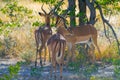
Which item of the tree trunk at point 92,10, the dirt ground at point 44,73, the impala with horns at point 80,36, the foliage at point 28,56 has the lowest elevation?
the dirt ground at point 44,73

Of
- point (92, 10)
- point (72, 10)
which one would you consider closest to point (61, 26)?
point (72, 10)

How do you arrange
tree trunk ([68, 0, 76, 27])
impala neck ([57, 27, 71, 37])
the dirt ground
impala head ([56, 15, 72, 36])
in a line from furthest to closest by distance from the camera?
tree trunk ([68, 0, 76, 27]) < impala neck ([57, 27, 71, 37]) < impala head ([56, 15, 72, 36]) < the dirt ground

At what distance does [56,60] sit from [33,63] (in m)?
2.82

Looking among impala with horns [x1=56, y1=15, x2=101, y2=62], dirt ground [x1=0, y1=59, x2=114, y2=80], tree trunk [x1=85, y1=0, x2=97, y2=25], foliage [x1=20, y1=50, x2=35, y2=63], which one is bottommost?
dirt ground [x1=0, y1=59, x2=114, y2=80]

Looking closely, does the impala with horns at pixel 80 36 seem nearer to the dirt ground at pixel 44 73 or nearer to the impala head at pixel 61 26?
the impala head at pixel 61 26

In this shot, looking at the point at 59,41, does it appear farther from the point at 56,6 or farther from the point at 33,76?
the point at 56,6

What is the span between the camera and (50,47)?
393 inches

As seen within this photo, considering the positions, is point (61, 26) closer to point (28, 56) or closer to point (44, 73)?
point (44, 73)

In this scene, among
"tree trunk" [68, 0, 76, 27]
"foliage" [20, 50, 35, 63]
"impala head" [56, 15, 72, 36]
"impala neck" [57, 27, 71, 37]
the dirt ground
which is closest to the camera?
the dirt ground

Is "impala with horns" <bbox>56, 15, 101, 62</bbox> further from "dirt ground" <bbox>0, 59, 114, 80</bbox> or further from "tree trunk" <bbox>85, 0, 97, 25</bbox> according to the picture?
"dirt ground" <bbox>0, 59, 114, 80</bbox>

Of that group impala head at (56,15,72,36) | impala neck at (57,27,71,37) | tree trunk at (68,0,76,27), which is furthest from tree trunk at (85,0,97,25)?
impala neck at (57,27,71,37)

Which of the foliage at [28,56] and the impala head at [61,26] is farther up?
the impala head at [61,26]

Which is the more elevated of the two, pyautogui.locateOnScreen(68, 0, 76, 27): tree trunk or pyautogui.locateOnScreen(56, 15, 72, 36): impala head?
pyautogui.locateOnScreen(68, 0, 76, 27): tree trunk

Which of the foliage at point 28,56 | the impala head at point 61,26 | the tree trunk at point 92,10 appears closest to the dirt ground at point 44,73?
the foliage at point 28,56
